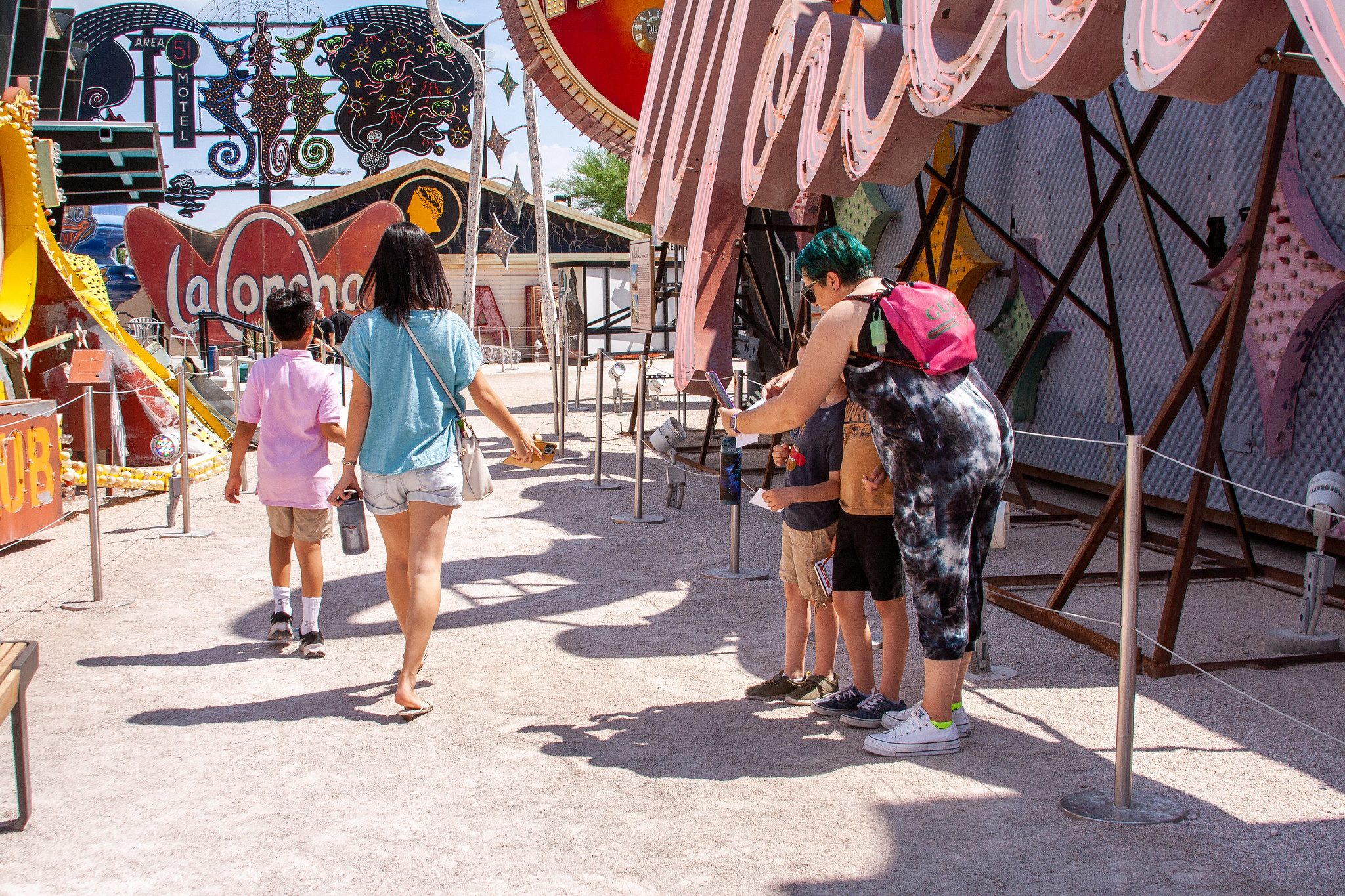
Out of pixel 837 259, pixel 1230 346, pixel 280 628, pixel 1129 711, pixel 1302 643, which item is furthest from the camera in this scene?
pixel 280 628

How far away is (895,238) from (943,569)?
900 centimetres

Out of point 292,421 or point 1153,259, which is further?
point 1153,259

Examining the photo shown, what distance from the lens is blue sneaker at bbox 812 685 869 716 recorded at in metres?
4.53

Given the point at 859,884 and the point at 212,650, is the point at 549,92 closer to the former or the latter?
the point at 212,650

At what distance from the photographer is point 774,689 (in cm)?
477

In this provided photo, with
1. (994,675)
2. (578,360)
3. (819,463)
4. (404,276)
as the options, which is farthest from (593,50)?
(994,675)

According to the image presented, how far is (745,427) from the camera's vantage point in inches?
166

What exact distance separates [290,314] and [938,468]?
3.23m

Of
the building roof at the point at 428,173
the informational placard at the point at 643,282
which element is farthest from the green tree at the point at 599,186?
the informational placard at the point at 643,282

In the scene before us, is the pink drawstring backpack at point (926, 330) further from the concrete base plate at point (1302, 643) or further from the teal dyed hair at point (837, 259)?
the concrete base plate at point (1302, 643)

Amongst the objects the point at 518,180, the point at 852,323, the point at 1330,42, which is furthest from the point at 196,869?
the point at 518,180

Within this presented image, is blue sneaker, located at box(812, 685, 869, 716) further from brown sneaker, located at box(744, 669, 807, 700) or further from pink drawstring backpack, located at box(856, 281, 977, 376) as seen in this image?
pink drawstring backpack, located at box(856, 281, 977, 376)

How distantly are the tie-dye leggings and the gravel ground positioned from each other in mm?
579

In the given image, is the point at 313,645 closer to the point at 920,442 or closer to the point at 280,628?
the point at 280,628
